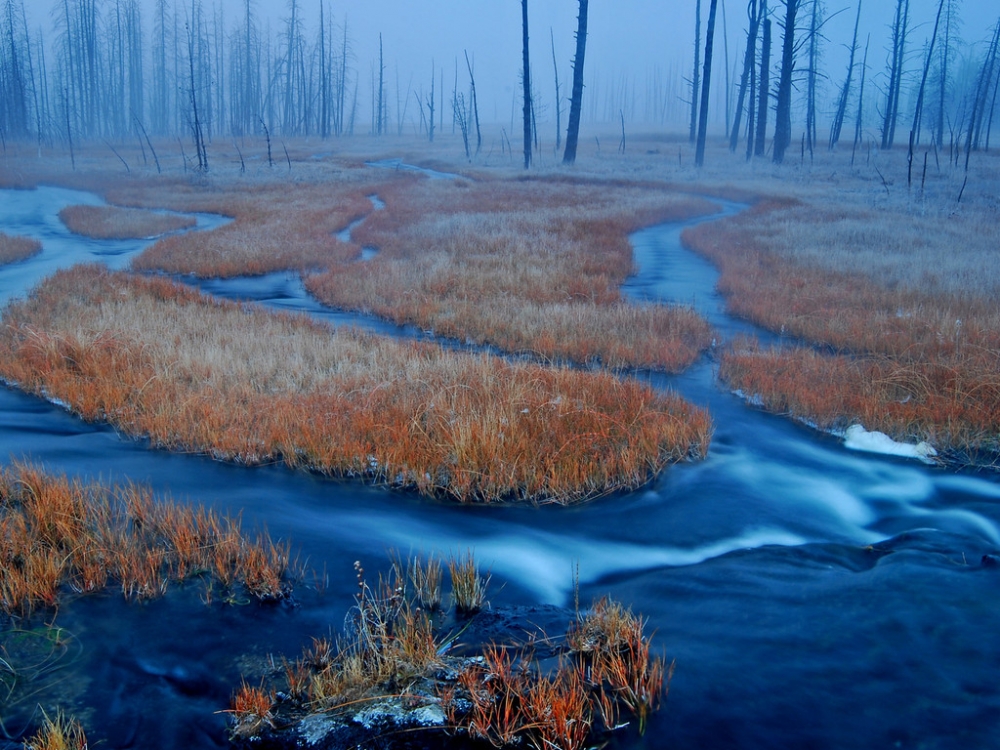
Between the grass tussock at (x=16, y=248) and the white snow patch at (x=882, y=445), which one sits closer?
the white snow patch at (x=882, y=445)

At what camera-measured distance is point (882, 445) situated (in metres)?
7.86

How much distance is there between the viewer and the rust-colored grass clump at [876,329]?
26.6 ft

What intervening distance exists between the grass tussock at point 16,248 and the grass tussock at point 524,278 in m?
9.36

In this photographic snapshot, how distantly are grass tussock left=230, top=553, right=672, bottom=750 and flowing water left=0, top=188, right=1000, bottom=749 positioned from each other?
19 centimetres

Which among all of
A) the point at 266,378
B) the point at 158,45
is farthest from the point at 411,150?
the point at 266,378

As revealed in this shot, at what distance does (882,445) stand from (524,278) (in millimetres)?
8726

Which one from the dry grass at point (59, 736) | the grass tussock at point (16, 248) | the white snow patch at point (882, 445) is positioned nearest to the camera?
the dry grass at point (59, 736)

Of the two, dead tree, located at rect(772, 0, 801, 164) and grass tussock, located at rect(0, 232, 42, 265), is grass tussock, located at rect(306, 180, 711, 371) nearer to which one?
grass tussock, located at rect(0, 232, 42, 265)

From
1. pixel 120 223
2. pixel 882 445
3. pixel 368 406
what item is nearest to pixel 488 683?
pixel 368 406

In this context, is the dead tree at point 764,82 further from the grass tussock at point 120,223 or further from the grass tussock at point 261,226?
the grass tussock at point 120,223

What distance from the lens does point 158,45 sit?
8700cm

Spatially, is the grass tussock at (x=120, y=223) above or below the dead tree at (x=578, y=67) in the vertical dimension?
below

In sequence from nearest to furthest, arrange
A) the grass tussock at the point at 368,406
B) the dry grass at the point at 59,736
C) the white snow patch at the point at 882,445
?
the dry grass at the point at 59,736
the grass tussock at the point at 368,406
the white snow patch at the point at 882,445

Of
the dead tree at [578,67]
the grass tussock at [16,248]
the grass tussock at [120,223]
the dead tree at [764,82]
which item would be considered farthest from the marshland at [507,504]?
the dead tree at [764,82]
